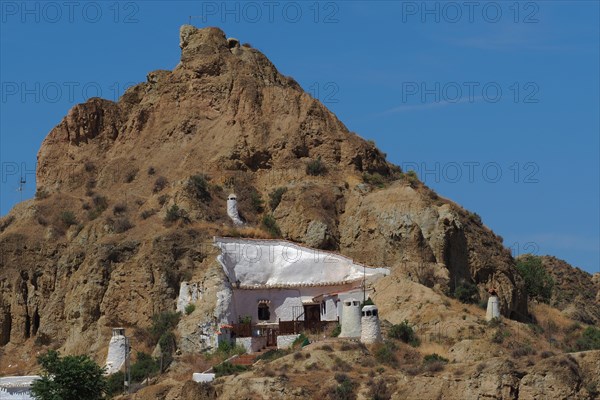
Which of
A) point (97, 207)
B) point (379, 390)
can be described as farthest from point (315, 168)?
point (379, 390)

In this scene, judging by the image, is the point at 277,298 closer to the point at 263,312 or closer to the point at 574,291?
the point at 263,312

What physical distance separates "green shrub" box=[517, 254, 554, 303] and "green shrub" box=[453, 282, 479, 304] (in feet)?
30.4

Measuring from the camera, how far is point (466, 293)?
69125 mm

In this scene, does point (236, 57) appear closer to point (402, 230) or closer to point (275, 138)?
point (275, 138)

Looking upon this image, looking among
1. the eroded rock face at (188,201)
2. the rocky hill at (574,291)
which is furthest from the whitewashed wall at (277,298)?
the rocky hill at (574,291)

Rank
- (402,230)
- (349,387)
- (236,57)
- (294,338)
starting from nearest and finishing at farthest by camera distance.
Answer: (349,387)
(294,338)
(402,230)
(236,57)

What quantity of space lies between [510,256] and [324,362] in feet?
63.7

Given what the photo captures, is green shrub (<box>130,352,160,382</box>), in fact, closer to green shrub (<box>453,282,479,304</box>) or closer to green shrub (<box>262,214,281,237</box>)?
green shrub (<box>262,214,281,237</box>)

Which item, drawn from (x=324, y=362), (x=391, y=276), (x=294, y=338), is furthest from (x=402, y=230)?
(x=324, y=362)

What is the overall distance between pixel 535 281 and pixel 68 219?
888 inches

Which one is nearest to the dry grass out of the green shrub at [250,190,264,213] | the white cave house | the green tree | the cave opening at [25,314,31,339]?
the white cave house

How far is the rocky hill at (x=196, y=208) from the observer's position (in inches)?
2677

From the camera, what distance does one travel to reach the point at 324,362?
192 ft

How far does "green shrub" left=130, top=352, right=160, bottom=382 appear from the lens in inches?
2467
